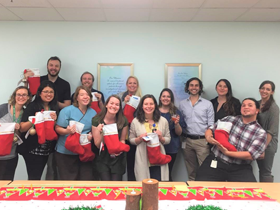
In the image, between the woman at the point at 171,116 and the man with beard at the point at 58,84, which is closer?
the woman at the point at 171,116

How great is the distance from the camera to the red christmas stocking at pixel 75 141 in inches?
88.6

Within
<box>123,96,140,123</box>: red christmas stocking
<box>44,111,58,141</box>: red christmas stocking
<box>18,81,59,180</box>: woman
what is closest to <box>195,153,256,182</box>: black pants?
<box>123,96,140,123</box>: red christmas stocking

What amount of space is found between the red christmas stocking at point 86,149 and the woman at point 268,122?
7.73ft

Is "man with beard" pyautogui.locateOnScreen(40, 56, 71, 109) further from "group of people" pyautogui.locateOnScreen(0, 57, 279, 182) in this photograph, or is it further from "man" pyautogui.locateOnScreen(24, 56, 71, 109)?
"group of people" pyautogui.locateOnScreen(0, 57, 279, 182)

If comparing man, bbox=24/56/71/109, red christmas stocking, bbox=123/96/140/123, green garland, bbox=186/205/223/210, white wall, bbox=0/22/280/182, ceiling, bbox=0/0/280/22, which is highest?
ceiling, bbox=0/0/280/22

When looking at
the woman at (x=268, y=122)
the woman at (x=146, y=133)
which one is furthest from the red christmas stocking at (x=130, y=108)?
the woman at (x=268, y=122)

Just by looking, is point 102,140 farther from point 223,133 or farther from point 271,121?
point 271,121

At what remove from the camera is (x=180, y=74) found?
3547 mm

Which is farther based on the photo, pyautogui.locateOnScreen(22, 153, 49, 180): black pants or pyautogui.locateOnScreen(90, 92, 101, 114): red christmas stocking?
pyautogui.locateOnScreen(90, 92, 101, 114): red christmas stocking

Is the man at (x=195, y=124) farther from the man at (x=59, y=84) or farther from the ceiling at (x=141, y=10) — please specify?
the man at (x=59, y=84)

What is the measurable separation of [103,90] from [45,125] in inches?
54.1

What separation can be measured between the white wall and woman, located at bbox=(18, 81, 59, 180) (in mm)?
1060

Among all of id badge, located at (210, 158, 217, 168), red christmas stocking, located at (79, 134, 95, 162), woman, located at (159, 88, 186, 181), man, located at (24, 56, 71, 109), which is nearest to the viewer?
id badge, located at (210, 158, 217, 168)

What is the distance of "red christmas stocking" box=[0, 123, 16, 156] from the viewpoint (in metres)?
2.17
